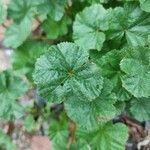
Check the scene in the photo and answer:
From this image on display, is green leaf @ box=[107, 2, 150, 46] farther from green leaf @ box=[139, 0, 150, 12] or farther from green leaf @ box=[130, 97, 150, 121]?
green leaf @ box=[130, 97, 150, 121]

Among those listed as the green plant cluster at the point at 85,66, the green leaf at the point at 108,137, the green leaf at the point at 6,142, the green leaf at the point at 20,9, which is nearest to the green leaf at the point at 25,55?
the green plant cluster at the point at 85,66

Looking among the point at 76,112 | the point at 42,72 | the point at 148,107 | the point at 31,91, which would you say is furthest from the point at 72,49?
the point at 31,91

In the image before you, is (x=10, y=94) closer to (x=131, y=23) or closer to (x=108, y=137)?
(x=108, y=137)

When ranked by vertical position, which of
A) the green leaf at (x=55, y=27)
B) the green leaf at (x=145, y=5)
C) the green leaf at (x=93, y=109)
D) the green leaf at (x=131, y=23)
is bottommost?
the green leaf at (x=93, y=109)

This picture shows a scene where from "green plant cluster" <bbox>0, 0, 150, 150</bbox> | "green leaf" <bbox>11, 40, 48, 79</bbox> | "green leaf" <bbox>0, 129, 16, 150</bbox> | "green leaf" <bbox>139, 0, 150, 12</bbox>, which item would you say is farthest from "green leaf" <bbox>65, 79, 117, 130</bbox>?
"green leaf" <bbox>0, 129, 16, 150</bbox>

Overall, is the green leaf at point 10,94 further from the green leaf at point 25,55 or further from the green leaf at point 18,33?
the green leaf at point 18,33

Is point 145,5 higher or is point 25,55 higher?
point 145,5

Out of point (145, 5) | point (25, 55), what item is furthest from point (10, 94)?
point (145, 5)
